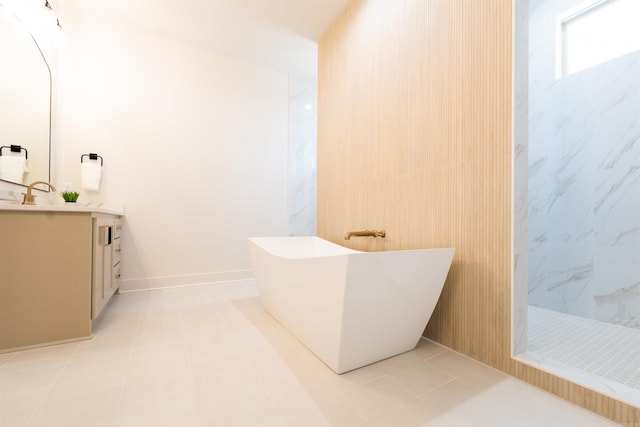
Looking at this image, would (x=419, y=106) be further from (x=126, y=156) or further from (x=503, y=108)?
(x=126, y=156)

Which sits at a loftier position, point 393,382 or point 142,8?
point 142,8

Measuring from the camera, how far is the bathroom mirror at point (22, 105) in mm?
1633

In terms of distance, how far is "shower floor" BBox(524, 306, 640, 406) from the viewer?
41.6 inches

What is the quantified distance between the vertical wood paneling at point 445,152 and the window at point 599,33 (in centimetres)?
149

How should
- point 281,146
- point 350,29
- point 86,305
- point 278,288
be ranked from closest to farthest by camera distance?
1. point 86,305
2. point 278,288
3. point 350,29
4. point 281,146

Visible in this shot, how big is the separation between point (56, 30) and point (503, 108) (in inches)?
128

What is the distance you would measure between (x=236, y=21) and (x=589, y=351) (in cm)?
363

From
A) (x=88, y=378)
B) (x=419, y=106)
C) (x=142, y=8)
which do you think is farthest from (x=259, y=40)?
(x=88, y=378)

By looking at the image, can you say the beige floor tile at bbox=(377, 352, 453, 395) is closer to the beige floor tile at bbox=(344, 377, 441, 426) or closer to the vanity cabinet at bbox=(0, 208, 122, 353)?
the beige floor tile at bbox=(344, 377, 441, 426)

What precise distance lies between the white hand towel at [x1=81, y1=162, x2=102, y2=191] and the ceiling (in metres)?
1.46

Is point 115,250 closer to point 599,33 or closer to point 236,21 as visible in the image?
point 236,21

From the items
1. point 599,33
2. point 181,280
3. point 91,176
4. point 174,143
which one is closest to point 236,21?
point 174,143

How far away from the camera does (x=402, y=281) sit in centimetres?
123

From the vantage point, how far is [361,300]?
1146 millimetres
